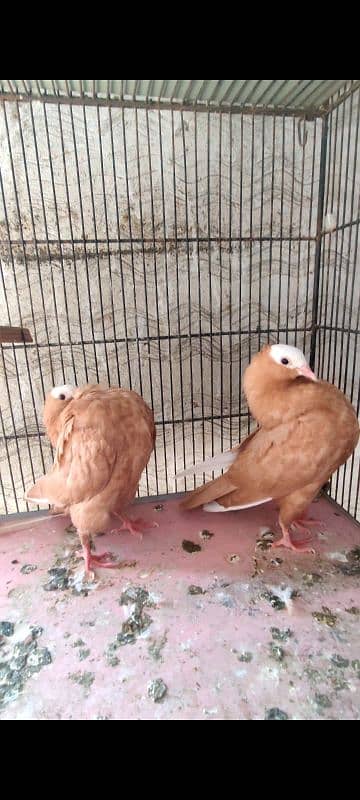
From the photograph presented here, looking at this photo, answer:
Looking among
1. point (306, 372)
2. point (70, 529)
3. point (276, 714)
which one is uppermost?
point (306, 372)

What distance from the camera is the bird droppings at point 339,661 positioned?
3.61ft

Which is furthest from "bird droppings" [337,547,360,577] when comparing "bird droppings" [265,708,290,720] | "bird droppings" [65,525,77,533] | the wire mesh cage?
"bird droppings" [65,525,77,533]

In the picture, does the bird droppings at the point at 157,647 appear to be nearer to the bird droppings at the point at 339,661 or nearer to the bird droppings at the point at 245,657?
the bird droppings at the point at 245,657

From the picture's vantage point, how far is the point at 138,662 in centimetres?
115

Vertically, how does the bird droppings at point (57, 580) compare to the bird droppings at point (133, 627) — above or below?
below

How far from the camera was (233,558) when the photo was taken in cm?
158

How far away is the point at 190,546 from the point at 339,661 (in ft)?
2.27

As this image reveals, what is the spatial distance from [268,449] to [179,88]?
4.62ft

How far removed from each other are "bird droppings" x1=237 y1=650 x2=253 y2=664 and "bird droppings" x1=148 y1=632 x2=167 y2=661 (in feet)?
0.71

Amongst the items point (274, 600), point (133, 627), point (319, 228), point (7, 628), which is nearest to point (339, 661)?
point (274, 600)

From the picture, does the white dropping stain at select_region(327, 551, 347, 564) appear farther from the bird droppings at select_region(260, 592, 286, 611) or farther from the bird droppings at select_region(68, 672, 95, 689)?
the bird droppings at select_region(68, 672, 95, 689)

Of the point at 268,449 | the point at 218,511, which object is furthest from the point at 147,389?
the point at 268,449

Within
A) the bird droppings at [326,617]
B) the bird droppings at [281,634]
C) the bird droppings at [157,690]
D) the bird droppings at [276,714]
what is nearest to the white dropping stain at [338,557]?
the bird droppings at [326,617]

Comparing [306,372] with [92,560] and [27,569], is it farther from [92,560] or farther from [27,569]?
[27,569]
